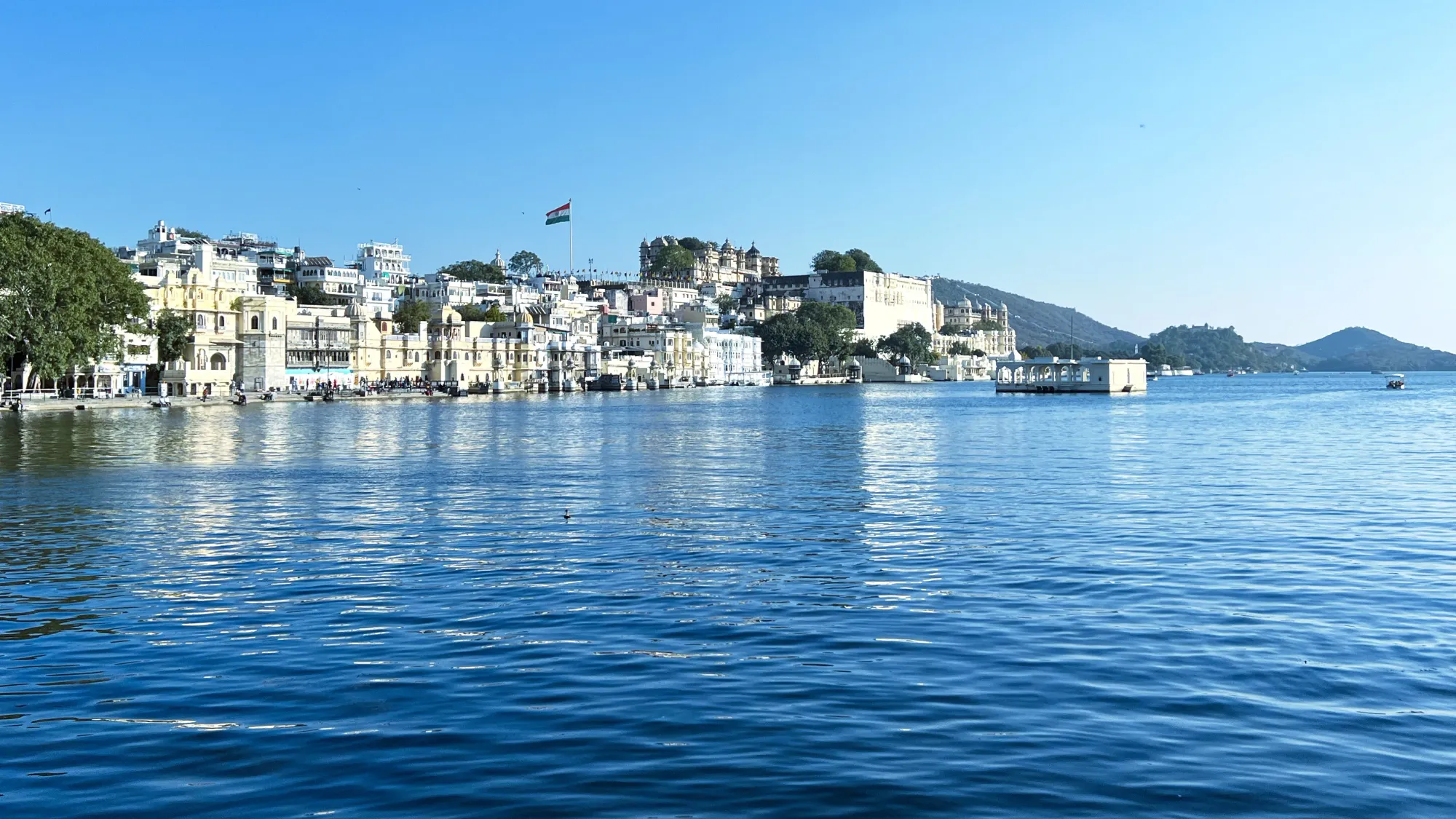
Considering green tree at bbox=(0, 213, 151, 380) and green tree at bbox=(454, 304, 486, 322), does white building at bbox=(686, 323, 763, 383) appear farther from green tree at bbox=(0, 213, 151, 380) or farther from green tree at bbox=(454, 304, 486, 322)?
green tree at bbox=(0, 213, 151, 380)

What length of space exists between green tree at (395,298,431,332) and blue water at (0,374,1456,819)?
109058 millimetres

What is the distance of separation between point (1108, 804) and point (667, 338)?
164 meters

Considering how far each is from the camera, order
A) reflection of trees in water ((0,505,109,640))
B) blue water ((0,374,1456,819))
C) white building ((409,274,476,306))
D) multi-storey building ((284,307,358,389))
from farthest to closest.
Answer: white building ((409,274,476,306)) < multi-storey building ((284,307,358,389)) < reflection of trees in water ((0,505,109,640)) < blue water ((0,374,1456,819))

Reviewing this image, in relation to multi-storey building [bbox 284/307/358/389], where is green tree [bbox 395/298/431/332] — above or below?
above

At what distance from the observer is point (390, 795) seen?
8.12 meters

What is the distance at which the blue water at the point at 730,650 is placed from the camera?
8367 millimetres

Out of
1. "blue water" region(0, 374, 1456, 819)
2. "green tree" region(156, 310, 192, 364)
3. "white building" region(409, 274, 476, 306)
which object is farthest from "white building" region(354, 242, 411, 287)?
"blue water" region(0, 374, 1456, 819)

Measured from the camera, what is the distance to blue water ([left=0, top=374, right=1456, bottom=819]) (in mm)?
8367

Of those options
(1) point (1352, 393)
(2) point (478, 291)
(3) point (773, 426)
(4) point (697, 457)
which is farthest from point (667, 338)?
(4) point (697, 457)

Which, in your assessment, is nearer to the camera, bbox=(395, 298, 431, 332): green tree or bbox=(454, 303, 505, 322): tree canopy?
bbox=(395, 298, 431, 332): green tree

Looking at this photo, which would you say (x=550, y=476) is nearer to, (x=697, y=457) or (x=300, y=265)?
(x=697, y=457)

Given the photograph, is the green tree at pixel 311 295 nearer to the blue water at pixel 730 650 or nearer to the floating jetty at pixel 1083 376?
the floating jetty at pixel 1083 376

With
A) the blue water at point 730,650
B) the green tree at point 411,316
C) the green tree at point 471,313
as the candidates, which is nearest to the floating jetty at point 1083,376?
the green tree at point 471,313

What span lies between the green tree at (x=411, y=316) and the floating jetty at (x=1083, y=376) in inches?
2551
